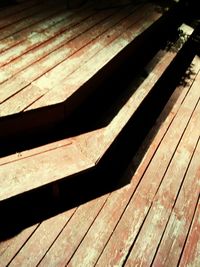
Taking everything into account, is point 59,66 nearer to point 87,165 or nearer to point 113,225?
point 87,165

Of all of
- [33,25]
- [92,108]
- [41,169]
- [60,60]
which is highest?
[33,25]

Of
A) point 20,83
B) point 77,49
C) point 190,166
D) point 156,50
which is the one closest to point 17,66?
point 20,83

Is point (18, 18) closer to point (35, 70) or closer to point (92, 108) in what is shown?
point (35, 70)

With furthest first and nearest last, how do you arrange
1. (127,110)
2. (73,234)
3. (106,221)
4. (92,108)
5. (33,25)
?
(33,25)
(92,108)
(127,110)
(106,221)
(73,234)

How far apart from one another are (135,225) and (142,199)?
1.00ft

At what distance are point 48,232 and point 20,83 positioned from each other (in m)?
1.44

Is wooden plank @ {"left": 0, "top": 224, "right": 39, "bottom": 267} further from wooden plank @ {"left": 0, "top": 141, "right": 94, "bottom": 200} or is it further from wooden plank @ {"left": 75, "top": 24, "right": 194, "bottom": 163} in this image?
wooden plank @ {"left": 75, "top": 24, "right": 194, "bottom": 163}

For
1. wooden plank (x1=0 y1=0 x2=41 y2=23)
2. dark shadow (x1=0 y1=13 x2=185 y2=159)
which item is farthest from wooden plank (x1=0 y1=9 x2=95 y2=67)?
dark shadow (x1=0 y1=13 x2=185 y2=159)

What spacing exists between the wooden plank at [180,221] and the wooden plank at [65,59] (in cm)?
176

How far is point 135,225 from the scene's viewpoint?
266 centimetres

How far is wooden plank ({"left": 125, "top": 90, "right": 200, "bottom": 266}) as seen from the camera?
248 cm

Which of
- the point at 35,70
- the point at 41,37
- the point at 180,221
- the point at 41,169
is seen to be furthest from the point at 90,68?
the point at 180,221

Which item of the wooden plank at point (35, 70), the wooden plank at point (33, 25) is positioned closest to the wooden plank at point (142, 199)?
the wooden plank at point (35, 70)

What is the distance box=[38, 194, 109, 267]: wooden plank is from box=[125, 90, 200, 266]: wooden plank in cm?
46
